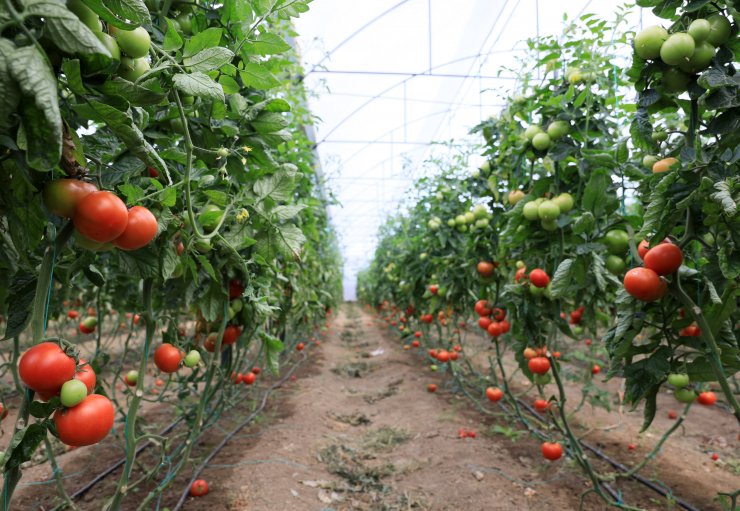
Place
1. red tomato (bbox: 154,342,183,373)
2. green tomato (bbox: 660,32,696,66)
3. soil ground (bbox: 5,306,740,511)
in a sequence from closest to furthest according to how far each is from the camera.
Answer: green tomato (bbox: 660,32,696,66)
red tomato (bbox: 154,342,183,373)
soil ground (bbox: 5,306,740,511)

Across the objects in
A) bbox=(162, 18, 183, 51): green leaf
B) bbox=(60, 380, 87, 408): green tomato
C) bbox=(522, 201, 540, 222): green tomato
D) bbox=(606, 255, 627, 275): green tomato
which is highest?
bbox=(162, 18, 183, 51): green leaf

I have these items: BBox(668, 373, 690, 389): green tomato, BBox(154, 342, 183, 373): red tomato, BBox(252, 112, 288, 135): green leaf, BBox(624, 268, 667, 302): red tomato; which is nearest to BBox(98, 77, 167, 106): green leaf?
BBox(252, 112, 288, 135): green leaf

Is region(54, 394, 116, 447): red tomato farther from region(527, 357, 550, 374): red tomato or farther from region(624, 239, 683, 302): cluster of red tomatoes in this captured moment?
region(527, 357, 550, 374): red tomato

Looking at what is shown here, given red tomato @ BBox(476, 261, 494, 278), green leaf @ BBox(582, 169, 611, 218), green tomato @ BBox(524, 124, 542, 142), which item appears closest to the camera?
green leaf @ BBox(582, 169, 611, 218)

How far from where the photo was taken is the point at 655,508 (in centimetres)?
247

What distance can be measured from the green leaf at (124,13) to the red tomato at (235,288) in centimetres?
136

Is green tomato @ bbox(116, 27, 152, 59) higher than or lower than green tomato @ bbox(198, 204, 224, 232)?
higher

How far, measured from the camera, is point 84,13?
69cm

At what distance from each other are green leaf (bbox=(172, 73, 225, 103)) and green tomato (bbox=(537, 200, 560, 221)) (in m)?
1.52

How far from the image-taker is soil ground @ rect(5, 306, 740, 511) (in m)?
2.57

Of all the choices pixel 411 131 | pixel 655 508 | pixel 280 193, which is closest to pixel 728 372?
pixel 655 508

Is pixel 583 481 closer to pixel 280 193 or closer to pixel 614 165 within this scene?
pixel 614 165

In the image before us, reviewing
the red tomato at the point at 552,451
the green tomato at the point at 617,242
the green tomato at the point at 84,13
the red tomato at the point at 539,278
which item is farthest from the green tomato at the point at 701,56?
the red tomato at the point at 552,451

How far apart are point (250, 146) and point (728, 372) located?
2017 mm
